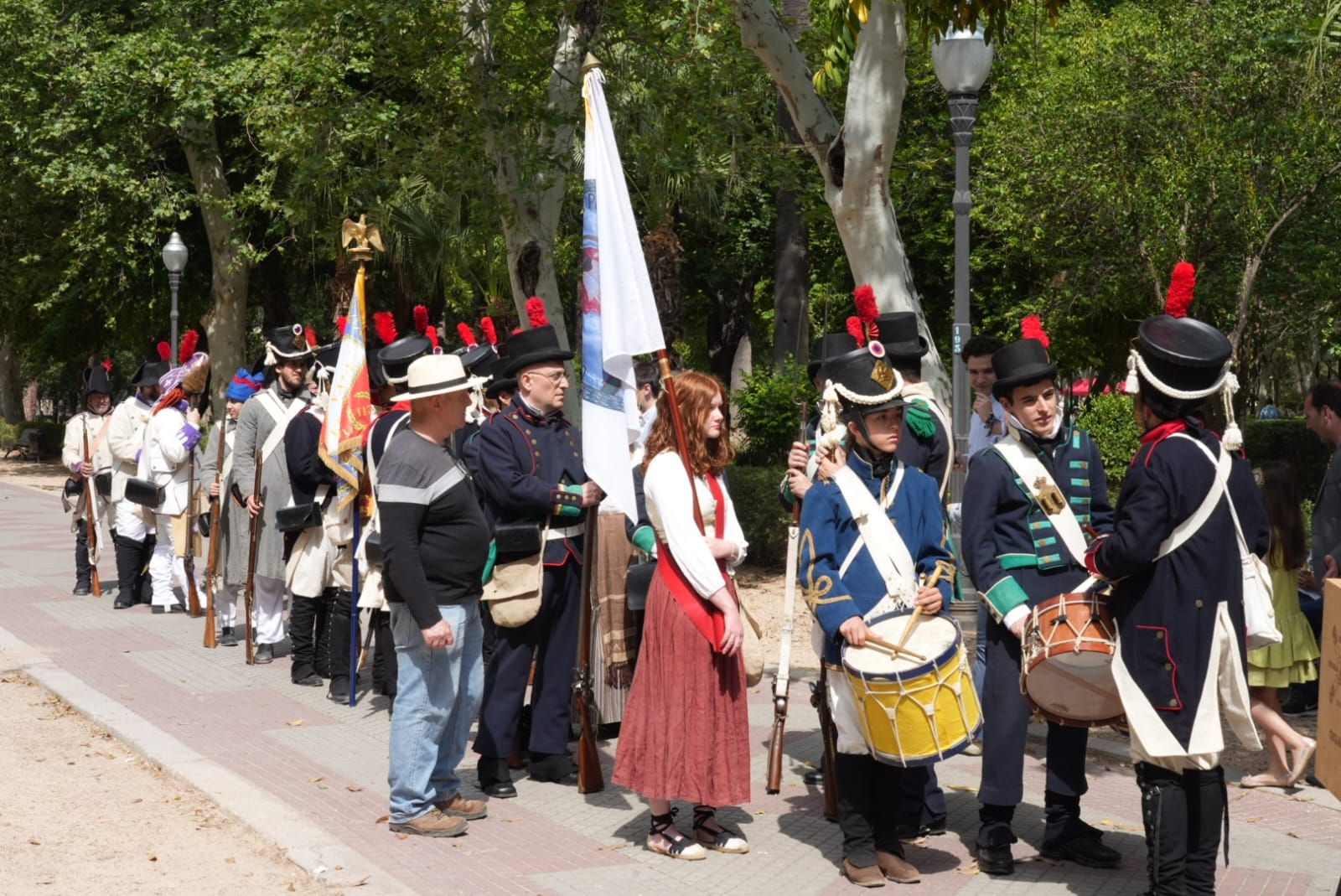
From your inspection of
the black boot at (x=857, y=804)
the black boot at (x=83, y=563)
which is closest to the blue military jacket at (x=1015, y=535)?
the black boot at (x=857, y=804)

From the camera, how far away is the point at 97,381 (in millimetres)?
14648

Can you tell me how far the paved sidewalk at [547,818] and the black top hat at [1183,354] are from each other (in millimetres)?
1981

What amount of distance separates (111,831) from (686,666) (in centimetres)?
273

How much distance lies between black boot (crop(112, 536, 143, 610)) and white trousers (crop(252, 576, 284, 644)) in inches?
122

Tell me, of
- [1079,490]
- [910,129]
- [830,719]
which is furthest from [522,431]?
[910,129]

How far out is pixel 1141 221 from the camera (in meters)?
18.9

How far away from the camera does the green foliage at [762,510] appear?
15.5 meters

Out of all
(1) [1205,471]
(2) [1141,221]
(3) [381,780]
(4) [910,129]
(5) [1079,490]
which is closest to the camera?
(1) [1205,471]

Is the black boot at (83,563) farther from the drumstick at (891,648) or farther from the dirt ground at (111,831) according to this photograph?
the drumstick at (891,648)

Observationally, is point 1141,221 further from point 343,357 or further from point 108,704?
point 108,704

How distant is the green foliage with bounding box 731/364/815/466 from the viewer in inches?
669

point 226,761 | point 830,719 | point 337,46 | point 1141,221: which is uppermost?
point 337,46

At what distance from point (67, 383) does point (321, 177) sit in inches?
2176

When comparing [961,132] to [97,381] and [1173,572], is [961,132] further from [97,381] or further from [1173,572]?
[97,381]
